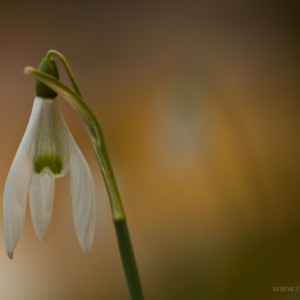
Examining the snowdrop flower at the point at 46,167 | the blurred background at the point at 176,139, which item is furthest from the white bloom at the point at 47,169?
the blurred background at the point at 176,139

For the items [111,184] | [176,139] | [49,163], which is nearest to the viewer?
[111,184]

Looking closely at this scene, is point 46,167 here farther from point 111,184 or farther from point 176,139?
point 176,139

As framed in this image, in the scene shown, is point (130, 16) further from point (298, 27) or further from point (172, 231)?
point (172, 231)

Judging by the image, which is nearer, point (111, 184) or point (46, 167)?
point (111, 184)

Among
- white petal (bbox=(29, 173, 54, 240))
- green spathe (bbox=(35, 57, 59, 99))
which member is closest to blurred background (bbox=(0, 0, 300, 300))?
white petal (bbox=(29, 173, 54, 240))

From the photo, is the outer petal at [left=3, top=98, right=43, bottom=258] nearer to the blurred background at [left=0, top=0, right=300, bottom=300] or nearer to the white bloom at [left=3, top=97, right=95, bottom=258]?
the white bloom at [left=3, top=97, right=95, bottom=258]

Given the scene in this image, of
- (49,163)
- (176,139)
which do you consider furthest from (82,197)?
(176,139)

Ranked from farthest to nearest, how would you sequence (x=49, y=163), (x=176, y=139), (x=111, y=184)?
(x=176, y=139)
(x=49, y=163)
(x=111, y=184)
